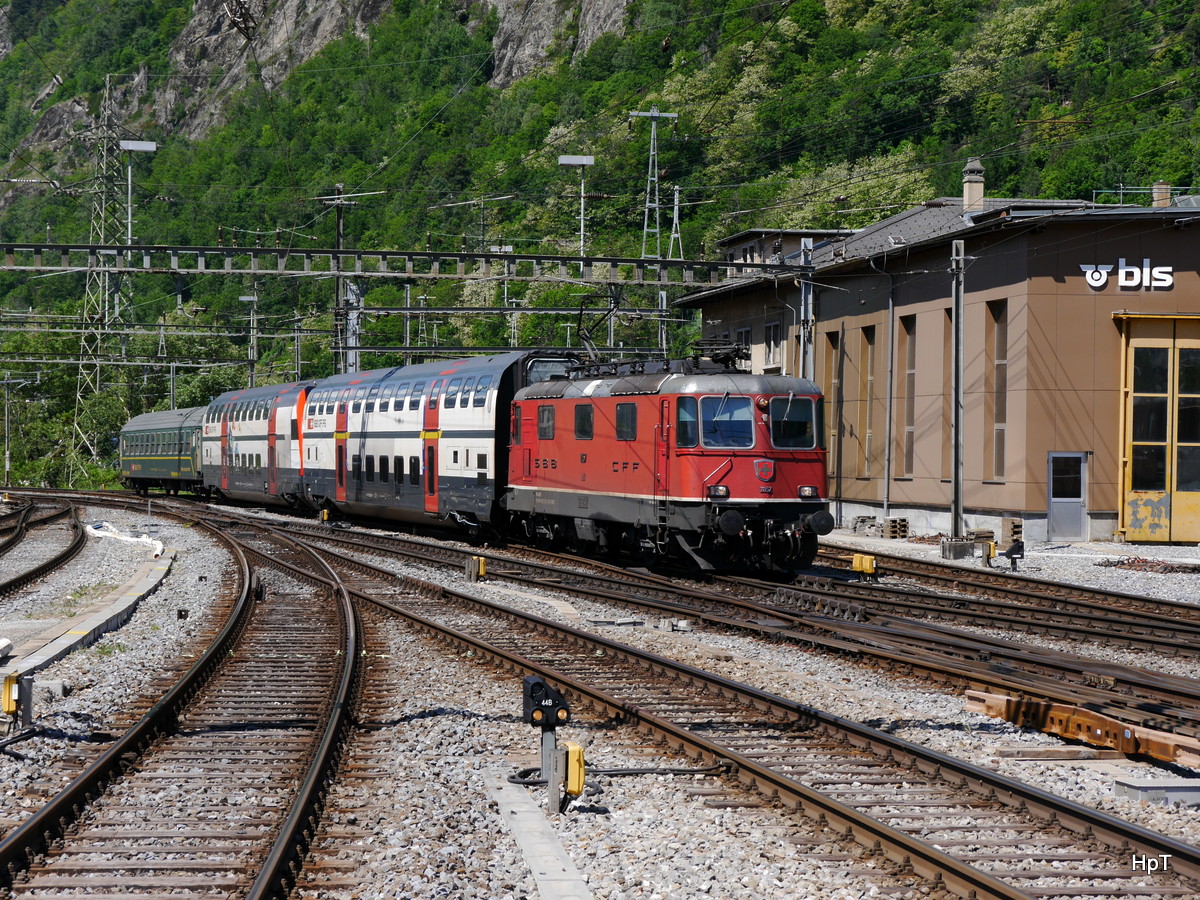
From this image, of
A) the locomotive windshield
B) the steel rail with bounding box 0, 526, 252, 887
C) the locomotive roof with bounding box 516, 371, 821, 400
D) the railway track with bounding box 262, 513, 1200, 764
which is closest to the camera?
the steel rail with bounding box 0, 526, 252, 887

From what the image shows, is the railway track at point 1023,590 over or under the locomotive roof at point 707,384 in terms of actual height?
under

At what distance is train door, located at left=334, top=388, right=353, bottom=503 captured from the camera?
35.4 metres

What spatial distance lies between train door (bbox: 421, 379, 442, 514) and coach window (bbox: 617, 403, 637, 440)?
8.54 metres

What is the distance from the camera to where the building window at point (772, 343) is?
43719mm

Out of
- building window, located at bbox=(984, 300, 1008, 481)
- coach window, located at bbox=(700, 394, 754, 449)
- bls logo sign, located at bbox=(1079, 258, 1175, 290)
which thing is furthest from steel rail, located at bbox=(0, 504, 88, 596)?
bls logo sign, located at bbox=(1079, 258, 1175, 290)

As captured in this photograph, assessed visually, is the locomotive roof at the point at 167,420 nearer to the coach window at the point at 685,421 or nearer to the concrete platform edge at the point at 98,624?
the concrete platform edge at the point at 98,624

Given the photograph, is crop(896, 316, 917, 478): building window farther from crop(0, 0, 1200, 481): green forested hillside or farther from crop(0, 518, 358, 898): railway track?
crop(0, 518, 358, 898): railway track

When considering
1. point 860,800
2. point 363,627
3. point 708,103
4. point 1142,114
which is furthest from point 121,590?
point 708,103

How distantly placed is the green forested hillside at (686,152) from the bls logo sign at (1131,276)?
2178 centimetres

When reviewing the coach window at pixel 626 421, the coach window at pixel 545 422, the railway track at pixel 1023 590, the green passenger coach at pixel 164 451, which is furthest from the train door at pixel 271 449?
the coach window at pixel 626 421

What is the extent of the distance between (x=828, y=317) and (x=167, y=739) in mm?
33147

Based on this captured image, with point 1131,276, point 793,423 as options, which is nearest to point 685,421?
point 793,423

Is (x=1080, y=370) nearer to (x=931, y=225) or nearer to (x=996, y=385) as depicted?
(x=996, y=385)

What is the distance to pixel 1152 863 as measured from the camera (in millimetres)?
6828
